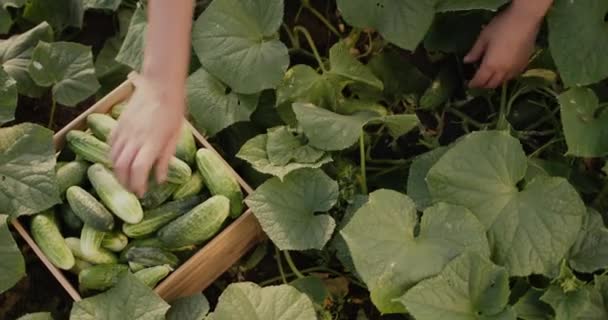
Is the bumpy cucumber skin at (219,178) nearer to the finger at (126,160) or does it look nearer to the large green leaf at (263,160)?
the large green leaf at (263,160)

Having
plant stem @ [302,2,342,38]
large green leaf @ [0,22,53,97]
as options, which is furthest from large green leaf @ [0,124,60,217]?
plant stem @ [302,2,342,38]

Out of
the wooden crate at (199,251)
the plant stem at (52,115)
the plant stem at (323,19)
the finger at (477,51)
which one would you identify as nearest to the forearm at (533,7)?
the finger at (477,51)

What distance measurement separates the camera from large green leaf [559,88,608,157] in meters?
1.87

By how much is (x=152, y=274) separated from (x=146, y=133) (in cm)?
58

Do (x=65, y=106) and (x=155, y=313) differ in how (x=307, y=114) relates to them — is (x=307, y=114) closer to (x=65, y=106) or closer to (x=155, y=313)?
(x=155, y=313)

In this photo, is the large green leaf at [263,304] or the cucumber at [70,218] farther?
the cucumber at [70,218]

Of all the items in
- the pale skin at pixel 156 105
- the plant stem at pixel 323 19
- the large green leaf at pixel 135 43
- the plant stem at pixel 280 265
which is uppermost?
the pale skin at pixel 156 105

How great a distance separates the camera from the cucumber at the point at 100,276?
6.06ft

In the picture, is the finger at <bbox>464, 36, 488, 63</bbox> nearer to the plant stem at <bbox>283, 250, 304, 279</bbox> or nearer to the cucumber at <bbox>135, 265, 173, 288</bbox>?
the plant stem at <bbox>283, 250, 304, 279</bbox>

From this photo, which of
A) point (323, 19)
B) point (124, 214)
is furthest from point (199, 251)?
point (323, 19)

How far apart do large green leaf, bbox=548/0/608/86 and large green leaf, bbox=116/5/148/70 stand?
39.4 inches

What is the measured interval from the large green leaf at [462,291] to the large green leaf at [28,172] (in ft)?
2.78

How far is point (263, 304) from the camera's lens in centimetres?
179

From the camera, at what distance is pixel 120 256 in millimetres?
1931
